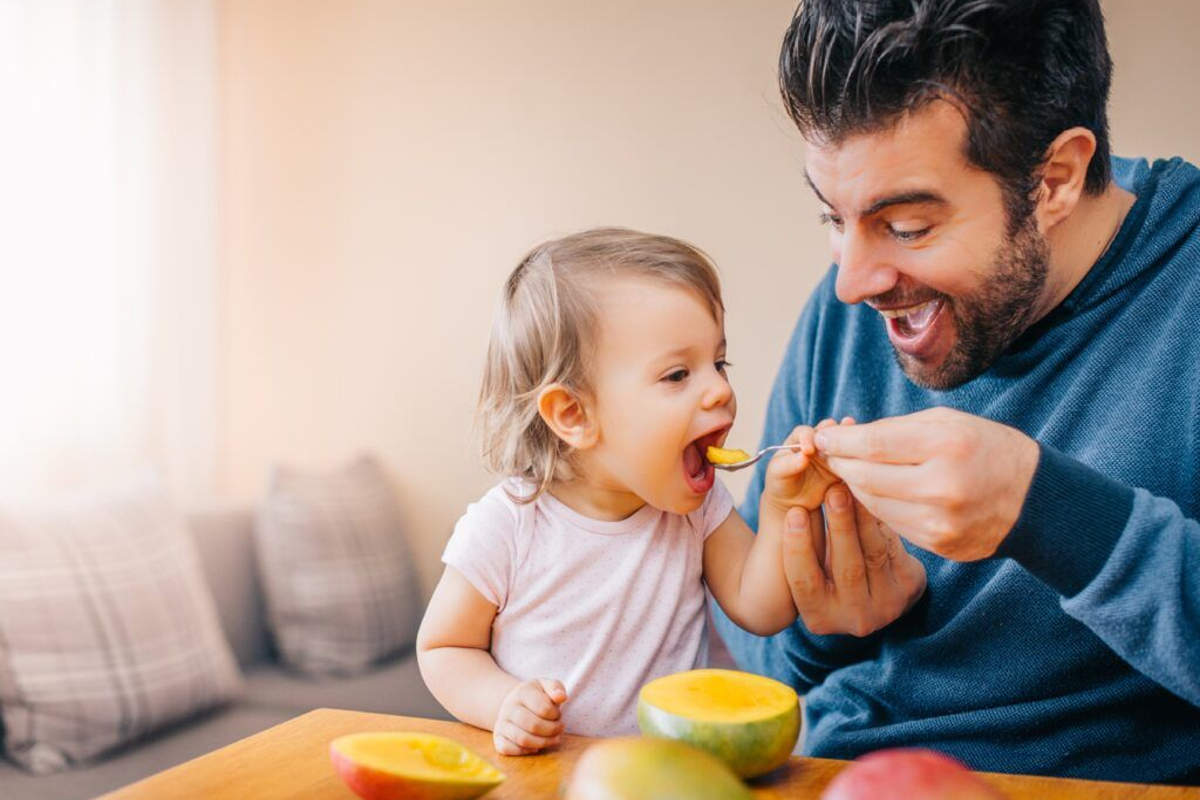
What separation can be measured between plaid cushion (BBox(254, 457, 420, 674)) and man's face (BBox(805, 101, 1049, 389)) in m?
2.16

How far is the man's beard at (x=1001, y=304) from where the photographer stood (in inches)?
53.5

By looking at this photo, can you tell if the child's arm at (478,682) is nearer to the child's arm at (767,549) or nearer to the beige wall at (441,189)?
the child's arm at (767,549)

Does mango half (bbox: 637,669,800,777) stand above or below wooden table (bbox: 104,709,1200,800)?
Answer: above

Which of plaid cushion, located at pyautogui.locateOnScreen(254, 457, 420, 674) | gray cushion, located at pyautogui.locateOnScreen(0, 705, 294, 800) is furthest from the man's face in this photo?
plaid cushion, located at pyautogui.locateOnScreen(254, 457, 420, 674)

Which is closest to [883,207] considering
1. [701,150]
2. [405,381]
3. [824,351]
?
[824,351]

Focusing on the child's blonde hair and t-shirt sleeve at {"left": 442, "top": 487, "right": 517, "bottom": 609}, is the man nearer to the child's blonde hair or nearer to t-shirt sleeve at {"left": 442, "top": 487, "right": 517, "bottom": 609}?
the child's blonde hair

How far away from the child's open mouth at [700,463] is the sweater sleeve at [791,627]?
0.30 meters

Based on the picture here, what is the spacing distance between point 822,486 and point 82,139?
2.82 meters


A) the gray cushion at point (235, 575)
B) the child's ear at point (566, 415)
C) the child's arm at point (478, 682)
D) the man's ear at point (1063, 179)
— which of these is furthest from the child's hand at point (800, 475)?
the gray cushion at point (235, 575)

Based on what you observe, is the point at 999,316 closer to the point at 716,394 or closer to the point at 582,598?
the point at 716,394

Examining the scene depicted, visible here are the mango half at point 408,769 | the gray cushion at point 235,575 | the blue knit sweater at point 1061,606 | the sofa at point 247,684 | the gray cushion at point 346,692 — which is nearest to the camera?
the mango half at point 408,769

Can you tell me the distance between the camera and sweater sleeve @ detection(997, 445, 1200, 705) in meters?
0.98

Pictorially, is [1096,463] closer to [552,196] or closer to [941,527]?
[941,527]

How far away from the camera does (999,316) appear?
1371 mm
